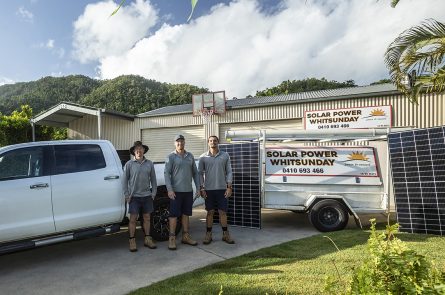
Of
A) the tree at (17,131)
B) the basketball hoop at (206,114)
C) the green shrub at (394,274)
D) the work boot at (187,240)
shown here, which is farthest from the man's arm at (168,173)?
the tree at (17,131)

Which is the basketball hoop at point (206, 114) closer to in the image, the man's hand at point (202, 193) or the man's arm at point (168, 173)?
the man's hand at point (202, 193)

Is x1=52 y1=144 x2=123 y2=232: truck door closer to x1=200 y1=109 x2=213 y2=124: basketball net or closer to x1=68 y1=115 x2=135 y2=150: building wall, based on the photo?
x1=200 y1=109 x2=213 y2=124: basketball net

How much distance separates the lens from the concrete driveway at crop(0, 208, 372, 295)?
4738mm

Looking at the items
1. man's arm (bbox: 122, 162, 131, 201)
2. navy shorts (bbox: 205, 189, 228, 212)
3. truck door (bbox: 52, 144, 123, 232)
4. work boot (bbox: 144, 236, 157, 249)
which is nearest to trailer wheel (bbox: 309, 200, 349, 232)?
navy shorts (bbox: 205, 189, 228, 212)

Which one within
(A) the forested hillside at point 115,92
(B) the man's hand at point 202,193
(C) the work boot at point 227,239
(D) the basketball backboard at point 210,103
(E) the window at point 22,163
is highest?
(A) the forested hillside at point 115,92

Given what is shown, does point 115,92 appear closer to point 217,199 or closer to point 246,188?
point 246,188

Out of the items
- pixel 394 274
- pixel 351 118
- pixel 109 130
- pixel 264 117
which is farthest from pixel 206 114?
pixel 394 274

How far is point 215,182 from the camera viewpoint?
6.62 m

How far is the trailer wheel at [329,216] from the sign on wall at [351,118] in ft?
18.0

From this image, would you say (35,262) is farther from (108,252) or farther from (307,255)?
(307,255)

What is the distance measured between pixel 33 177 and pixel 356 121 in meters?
10.4

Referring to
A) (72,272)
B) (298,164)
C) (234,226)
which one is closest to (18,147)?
(72,272)

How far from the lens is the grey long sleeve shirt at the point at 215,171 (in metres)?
6.64

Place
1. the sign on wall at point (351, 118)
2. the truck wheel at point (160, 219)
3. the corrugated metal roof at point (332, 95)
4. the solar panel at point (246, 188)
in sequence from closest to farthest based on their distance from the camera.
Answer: the truck wheel at point (160, 219)
the solar panel at point (246, 188)
the sign on wall at point (351, 118)
the corrugated metal roof at point (332, 95)
